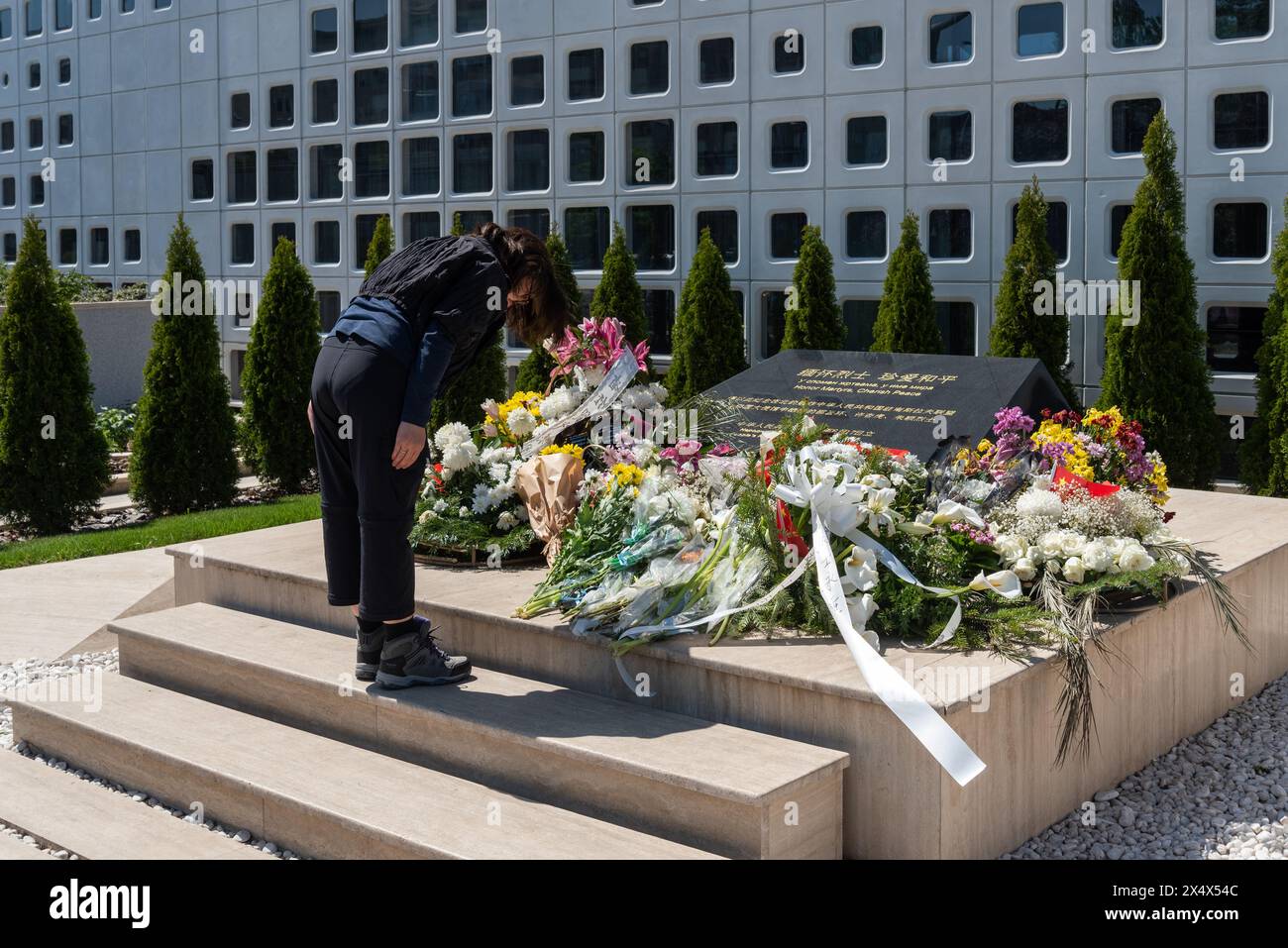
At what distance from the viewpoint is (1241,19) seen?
508 inches

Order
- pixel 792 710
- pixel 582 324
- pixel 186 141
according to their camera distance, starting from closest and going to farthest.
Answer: pixel 792 710, pixel 582 324, pixel 186 141

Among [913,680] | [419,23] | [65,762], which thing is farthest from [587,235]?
[913,680]

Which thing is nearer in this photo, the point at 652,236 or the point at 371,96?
the point at 652,236

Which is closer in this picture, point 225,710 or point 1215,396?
point 225,710

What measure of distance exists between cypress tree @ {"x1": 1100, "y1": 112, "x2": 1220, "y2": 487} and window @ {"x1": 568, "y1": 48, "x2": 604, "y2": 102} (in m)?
7.61

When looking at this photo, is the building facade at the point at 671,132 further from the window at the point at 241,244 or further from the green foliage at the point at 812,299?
the green foliage at the point at 812,299

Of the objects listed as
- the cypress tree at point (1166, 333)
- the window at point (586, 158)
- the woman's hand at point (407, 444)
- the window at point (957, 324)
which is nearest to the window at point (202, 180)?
the window at point (586, 158)

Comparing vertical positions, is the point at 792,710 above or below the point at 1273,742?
above

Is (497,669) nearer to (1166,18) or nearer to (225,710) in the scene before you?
(225,710)

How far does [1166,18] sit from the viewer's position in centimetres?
1327

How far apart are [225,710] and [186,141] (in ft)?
62.5

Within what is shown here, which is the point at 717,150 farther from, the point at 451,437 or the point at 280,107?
the point at 451,437

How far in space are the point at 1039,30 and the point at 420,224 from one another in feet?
30.4
